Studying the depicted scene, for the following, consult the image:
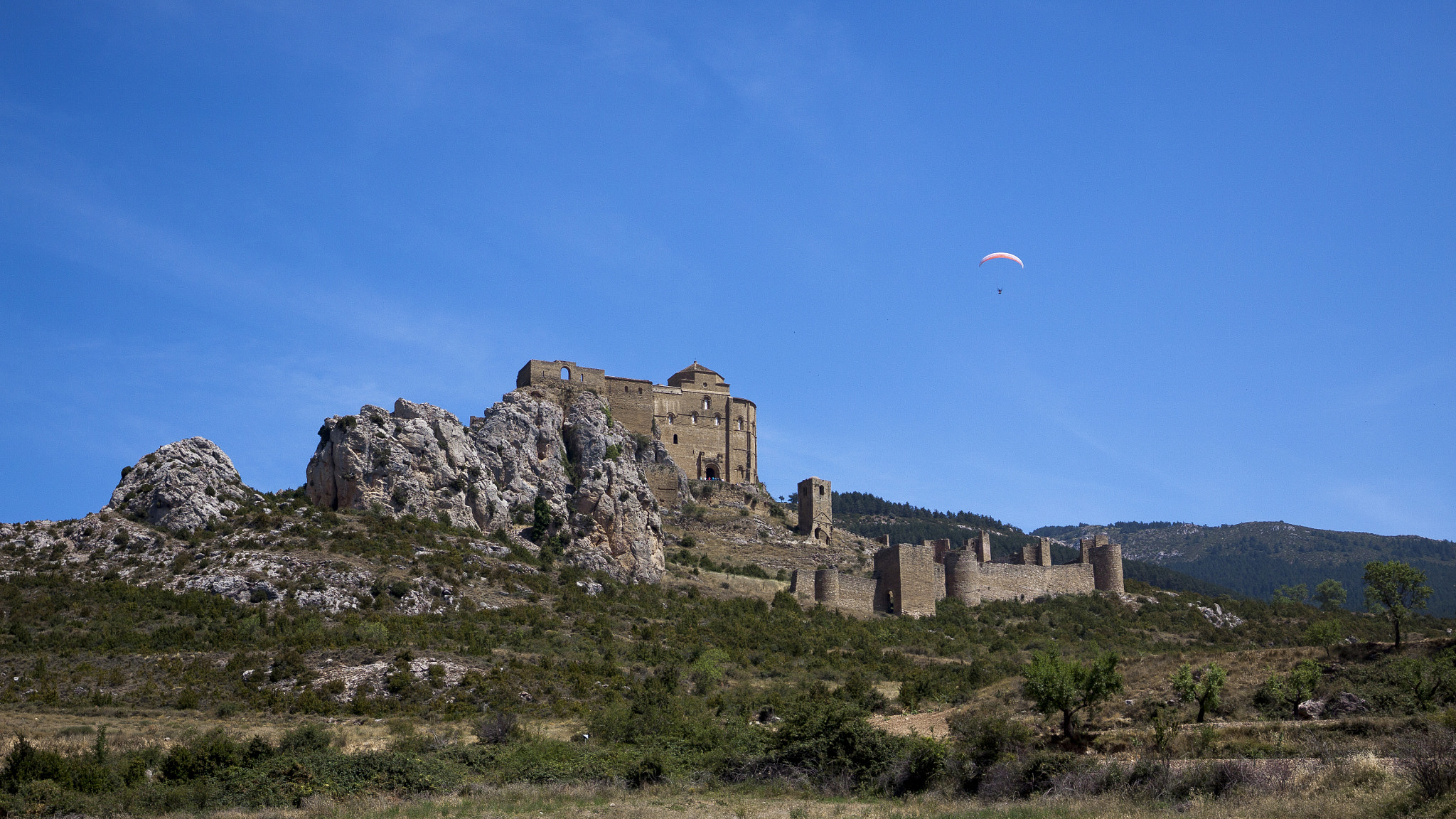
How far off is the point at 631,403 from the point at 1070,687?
139 ft

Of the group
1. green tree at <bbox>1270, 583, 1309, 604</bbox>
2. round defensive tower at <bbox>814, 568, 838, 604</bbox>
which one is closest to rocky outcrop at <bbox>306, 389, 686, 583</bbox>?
round defensive tower at <bbox>814, 568, 838, 604</bbox>

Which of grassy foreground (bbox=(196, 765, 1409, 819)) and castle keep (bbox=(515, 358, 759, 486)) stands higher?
castle keep (bbox=(515, 358, 759, 486))

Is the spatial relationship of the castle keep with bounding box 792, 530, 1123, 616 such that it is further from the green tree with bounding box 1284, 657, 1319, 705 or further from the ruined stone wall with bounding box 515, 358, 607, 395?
the green tree with bounding box 1284, 657, 1319, 705

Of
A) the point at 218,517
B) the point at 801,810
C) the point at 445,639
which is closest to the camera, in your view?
the point at 801,810

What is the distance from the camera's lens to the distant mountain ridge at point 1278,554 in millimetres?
116938

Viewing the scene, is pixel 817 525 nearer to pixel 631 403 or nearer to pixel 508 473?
pixel 631 403

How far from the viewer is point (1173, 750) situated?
778 inches

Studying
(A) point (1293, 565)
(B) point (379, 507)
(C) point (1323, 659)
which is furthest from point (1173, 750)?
(A) point (1293, 565)

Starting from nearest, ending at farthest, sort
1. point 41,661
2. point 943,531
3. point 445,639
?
point 41,661
point 445,639
point 943,531

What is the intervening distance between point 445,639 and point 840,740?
1649 centimetres

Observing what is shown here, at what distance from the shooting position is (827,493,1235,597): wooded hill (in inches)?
3866

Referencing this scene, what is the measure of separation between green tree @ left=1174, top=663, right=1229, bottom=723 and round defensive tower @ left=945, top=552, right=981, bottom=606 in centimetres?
2950

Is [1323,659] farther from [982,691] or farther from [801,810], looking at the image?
[801,810]

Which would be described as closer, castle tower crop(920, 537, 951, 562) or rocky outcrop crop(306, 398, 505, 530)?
rocky outcrop crop(306, 398, 505, 530)
